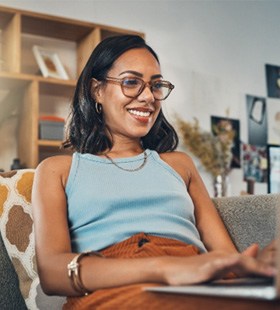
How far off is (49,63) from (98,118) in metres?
1.90

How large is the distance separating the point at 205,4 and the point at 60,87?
141 cm

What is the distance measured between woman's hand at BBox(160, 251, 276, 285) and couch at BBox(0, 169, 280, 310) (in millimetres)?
527

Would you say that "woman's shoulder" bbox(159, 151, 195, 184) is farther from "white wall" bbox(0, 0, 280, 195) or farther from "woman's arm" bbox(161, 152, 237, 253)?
"white wall" bbox(0, 0, 280, 195)

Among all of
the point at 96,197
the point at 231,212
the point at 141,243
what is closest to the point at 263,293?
the point at 141,243

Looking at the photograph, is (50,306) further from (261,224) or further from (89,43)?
(89,43)

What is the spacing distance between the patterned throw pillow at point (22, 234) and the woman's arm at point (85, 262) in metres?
0.11

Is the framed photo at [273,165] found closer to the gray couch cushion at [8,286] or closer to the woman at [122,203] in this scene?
the woman at [122,203]

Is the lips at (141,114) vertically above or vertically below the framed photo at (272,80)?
below

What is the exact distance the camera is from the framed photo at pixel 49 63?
3.32 metres

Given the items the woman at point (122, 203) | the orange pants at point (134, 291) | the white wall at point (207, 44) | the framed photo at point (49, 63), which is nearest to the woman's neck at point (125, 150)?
the woman at point (122, 203)

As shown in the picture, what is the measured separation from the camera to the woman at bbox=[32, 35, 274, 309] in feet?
3.19

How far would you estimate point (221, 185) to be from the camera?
3.70 meters

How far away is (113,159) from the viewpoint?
1434 millimetres

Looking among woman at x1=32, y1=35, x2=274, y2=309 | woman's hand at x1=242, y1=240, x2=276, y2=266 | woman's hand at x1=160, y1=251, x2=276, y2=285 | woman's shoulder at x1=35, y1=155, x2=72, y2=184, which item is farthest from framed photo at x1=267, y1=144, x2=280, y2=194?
woman's hand at x1=160, y1=251, x2=276, y2=285
